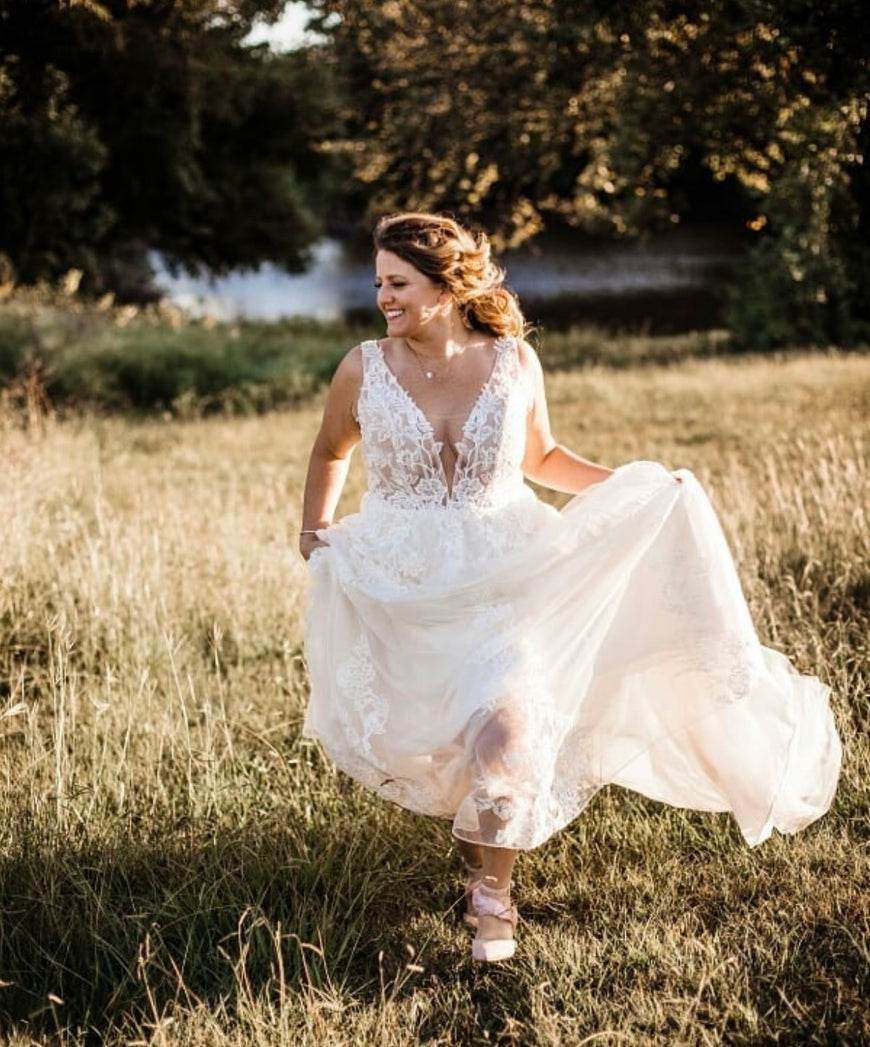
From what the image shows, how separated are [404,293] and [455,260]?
0.18 meters

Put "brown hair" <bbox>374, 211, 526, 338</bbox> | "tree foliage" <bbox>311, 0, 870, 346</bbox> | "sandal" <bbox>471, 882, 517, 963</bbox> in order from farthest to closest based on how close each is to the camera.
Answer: "tree foliage" <bbox>311, 0, 870, 346</bbox> → "brown hair" <bbox>374, 211, 526, 338</bbox> → "sandal" <bbox>471, 882, 517, 963</bbox>

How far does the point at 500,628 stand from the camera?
324 centimetres

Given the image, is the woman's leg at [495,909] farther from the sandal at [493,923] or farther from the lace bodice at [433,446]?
the lace bodice at [433,446]

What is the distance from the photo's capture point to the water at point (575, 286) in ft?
94.5

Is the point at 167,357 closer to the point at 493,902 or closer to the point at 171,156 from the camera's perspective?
the point at 171,156

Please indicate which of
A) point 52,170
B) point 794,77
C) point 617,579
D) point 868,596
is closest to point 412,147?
point 52,170

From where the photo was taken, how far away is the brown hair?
349 cm

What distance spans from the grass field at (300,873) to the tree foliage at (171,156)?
730cm

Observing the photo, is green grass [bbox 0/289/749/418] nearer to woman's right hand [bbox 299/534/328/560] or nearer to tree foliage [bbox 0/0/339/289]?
tree foliage [bbox 0/0/339/289]

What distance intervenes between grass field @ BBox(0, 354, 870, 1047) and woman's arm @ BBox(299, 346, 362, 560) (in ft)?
2.60

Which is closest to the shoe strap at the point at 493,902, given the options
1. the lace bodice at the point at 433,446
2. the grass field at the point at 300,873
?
the grass field at the point at 300,873

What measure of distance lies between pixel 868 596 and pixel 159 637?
313cm

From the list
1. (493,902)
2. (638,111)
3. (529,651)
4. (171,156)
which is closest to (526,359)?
(529,651)

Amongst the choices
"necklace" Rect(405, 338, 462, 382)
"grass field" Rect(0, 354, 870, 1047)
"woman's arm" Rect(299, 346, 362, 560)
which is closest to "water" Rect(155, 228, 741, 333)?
"grass field" Rect(0, 354, 870, 1047)
